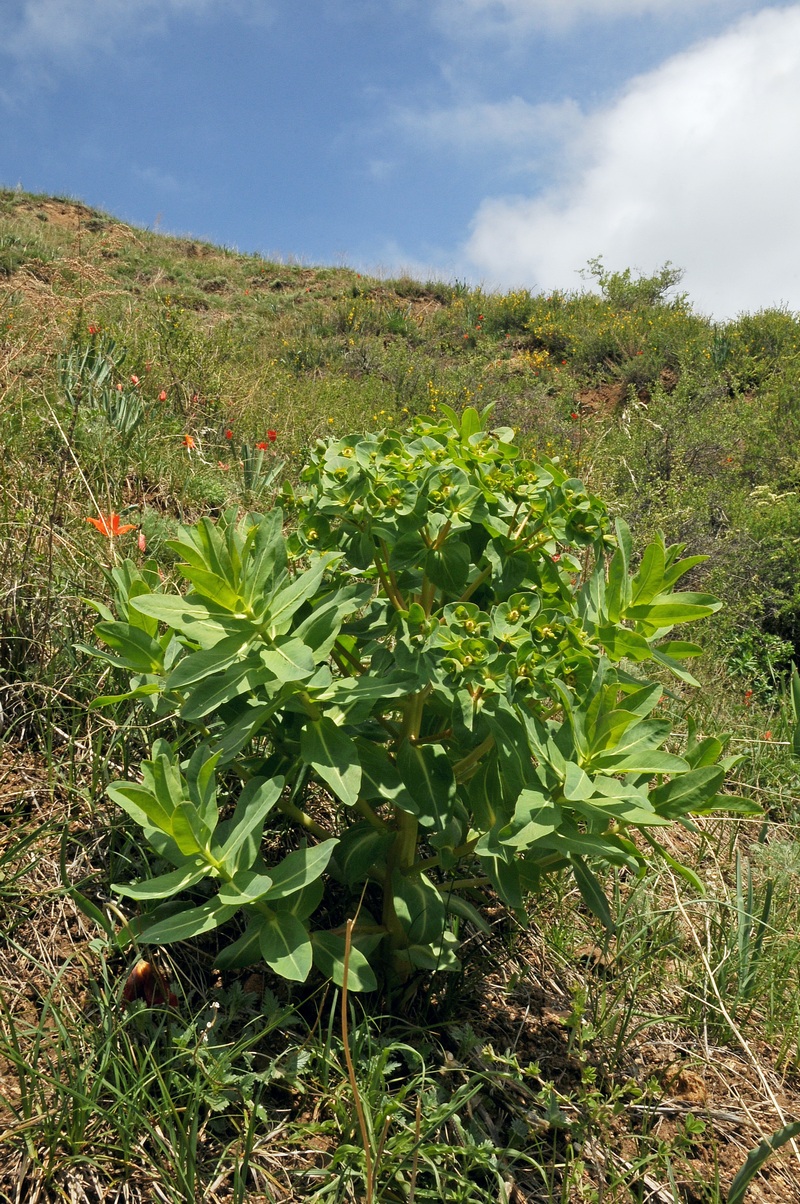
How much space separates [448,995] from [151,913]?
0.81 metres

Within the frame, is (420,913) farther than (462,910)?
A: No

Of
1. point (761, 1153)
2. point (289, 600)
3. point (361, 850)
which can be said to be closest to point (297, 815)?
point (361, 850)

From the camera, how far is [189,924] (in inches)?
62.0

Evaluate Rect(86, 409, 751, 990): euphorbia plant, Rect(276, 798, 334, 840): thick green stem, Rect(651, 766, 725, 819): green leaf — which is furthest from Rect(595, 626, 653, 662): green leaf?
Rect(276, 798, 334, 840): thick green stem

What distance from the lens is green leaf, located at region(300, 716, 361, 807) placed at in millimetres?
1571

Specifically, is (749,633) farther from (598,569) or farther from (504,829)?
(504,829)

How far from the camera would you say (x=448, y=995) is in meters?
2.05

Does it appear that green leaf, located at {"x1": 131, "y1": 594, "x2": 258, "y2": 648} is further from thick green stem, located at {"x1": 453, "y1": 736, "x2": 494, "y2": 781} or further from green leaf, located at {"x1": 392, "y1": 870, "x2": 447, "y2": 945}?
green leaf, located at {"x1": 392, "y1": 870, "x2": 447, "y2": 945}

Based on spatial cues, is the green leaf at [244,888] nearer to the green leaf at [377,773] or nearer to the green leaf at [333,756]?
the green leaf at [333,756]

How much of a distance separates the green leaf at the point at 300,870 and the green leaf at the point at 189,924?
10cm

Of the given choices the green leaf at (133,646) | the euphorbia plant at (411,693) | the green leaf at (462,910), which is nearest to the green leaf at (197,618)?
the euphorbia plant at (411,693)

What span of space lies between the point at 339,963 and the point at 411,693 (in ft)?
2.06

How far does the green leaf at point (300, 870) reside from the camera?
1.58m

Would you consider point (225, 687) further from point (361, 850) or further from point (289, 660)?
point (361, 850)
